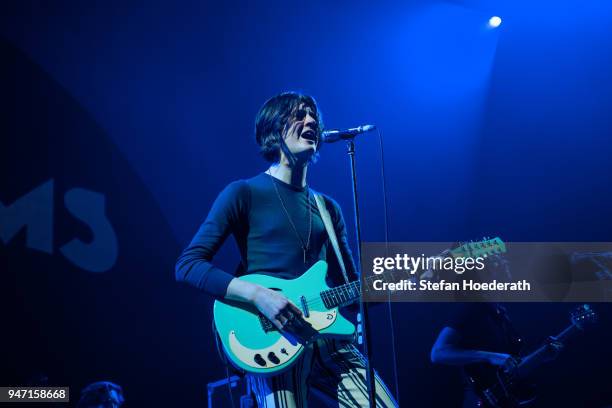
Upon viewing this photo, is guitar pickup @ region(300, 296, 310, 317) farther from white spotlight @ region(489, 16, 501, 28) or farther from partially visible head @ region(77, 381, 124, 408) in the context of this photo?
white spotlight @ region(489, 16, 501, 28)

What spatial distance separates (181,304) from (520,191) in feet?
10.9

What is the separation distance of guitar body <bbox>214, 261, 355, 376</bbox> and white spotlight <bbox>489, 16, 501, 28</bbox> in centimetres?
383

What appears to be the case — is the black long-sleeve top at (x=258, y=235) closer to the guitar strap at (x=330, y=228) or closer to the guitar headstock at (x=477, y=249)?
the guitar strap at (x=330, y=228)

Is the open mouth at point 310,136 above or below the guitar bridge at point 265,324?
above

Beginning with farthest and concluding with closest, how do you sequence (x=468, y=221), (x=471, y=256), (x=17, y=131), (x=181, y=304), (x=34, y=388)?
(x=468, y=221), (x=181, y=304), (x=17, y=131), (x=34, y=388), (x=471, y=256)

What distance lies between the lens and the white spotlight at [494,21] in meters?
5.24

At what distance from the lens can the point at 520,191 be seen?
5.12m

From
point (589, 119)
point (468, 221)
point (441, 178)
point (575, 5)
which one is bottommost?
point (468, 221)

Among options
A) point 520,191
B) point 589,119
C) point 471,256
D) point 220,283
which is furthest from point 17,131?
point 589,119

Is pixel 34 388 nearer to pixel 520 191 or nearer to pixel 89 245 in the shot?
pixel 89 245

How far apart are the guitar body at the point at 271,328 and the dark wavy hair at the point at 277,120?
2.77ft

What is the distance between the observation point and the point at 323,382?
2.52m

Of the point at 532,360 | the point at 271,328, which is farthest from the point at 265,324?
the point at 532,360

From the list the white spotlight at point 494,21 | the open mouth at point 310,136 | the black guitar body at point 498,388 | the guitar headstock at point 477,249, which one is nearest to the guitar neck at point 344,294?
the guitar headstock at point 477,249
